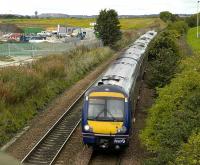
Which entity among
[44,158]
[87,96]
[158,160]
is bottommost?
[44,158]

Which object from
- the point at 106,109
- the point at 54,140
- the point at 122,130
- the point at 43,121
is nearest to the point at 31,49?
the point at 43,121

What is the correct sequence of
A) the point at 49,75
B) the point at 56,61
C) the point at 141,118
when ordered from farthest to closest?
the point at 56,61, the point at 49,75, the point at 141,118

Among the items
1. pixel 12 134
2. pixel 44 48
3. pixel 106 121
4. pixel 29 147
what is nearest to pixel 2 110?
pixel 12 134

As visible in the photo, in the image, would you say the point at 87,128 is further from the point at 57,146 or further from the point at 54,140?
the point at 54,140

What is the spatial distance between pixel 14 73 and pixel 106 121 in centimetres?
1000

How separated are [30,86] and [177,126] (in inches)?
480

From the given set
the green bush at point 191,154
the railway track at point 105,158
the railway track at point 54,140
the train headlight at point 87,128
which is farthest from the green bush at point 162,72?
the green bush at point 191,154

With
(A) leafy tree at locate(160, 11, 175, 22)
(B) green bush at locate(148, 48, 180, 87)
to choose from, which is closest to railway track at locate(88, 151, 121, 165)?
(B) green bush at locate(148, 48, 180, 87)

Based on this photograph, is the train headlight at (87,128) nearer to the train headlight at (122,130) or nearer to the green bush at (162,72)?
the train headlight at (122,130)

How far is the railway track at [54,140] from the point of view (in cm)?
1568

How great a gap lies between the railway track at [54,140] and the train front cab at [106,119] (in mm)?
1514

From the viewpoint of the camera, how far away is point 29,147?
56.4ft

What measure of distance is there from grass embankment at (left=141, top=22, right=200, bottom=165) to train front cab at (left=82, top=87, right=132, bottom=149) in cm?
85

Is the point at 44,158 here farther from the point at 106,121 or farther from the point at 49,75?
the point at 49,75
